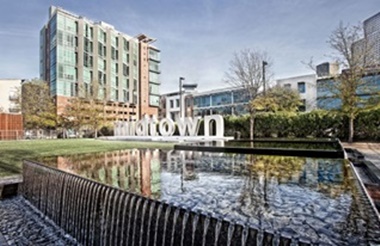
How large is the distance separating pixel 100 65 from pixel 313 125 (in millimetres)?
35364

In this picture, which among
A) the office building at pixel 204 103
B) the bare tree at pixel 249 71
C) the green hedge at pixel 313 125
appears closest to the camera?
the green hedge at pixel 313 125

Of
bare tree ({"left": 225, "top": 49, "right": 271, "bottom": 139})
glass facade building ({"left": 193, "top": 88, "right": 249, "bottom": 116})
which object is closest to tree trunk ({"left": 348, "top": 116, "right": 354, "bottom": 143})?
bare tree ({"left": 225, "top": 49, "right": 271, "bottom": 139})

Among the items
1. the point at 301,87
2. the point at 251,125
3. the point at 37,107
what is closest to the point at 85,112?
the point at 37,107

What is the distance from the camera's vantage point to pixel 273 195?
3412 millimetres

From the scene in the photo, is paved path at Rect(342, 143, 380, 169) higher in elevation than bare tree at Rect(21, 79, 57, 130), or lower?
lower

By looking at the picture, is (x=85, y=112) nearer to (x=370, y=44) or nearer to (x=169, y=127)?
(x=169, y=127)

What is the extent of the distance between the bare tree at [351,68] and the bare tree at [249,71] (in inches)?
225

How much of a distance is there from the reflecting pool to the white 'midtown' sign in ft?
39.9

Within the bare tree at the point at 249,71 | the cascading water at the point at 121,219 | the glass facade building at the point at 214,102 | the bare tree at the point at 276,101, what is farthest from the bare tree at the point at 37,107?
the cascading water at the point at 121,219

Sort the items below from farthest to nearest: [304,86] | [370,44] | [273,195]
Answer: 1. [304,86]
2. [370,44]
3. [273,195]

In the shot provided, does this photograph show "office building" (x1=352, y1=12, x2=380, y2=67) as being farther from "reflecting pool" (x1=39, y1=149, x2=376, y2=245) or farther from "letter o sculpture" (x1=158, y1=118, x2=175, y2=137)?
"reflecting pool" (x1=39, y1=149, x2=376, y2=245)

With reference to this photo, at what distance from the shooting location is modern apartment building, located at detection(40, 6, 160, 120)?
37.4 meters

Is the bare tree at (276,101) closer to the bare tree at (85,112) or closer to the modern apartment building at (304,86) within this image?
the modern apartment building at (304,86)

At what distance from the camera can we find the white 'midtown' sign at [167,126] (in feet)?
58.3
